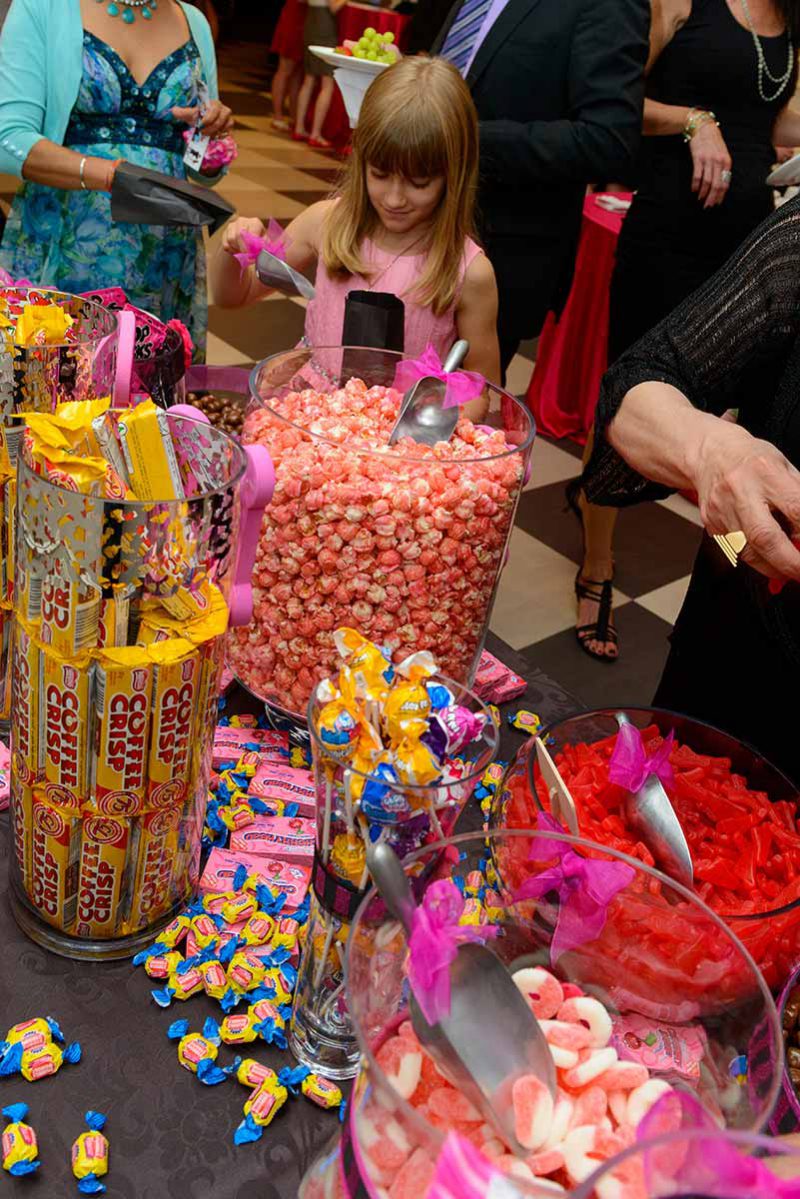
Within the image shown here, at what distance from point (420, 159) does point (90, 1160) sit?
4.96ft

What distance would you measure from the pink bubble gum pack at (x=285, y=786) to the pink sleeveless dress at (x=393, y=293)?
100 centimetres

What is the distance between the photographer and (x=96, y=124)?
223 cm

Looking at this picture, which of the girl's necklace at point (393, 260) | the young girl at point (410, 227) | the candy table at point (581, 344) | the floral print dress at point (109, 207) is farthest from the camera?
the candy table at point (581, 344)

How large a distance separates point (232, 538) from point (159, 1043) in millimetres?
409

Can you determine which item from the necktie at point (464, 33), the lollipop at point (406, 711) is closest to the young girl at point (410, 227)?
the necktie at point (464, 33)

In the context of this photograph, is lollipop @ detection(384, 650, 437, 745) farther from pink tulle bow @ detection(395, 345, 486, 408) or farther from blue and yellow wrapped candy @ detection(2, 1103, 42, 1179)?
pink tulle bow @ detection(395, 345, 486, 408)

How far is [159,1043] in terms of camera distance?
0.83 m

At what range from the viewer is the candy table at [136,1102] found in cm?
74

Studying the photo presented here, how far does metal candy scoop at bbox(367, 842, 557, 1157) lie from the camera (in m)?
0.57

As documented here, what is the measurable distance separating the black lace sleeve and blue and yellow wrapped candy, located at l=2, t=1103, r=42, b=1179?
0.96m

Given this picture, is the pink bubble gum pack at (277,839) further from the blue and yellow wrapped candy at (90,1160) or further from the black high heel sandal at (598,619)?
the black high heel sandal at (598,619)

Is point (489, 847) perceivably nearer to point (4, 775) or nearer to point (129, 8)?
point (4, 775)

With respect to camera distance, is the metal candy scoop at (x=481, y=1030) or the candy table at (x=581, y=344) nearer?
the metal candy scoop at (x=481, y=1030)

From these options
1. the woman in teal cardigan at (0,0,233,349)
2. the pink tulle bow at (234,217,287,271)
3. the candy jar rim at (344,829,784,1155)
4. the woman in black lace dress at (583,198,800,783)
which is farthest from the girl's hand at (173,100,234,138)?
the candy jar rim at (344,829,784,1155)
